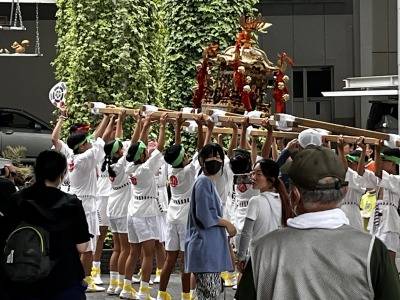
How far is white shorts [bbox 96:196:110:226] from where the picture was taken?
1368 cm

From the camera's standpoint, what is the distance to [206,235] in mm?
9477

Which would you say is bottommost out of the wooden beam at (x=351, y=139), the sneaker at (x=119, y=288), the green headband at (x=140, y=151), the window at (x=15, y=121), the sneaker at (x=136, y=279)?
the sneaker at (x=136, y=279)

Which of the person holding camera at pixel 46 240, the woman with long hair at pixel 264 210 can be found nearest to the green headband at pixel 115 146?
the woman with long hair at pixel 264 210

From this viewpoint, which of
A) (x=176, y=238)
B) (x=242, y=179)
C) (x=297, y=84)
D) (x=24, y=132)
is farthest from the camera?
(x=297, y=84)

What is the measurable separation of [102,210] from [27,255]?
23.9 feet

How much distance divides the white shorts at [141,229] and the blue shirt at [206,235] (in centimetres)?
280

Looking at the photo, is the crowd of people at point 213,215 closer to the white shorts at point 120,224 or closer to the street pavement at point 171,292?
the white shorts at point 120,224

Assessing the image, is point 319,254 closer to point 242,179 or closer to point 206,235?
point 206,235

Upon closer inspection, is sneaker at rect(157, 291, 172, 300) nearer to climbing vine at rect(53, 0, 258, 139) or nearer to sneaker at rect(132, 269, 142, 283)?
sneaker at rect(132, 269, 142, 283)

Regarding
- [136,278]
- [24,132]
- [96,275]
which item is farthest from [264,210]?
[24,132]

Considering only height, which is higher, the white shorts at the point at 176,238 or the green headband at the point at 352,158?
the green headband at the point at 352,158

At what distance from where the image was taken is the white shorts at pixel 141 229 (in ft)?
40.7

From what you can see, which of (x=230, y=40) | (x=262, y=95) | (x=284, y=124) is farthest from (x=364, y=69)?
(x=284, y=124)

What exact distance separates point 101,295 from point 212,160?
156 inches
